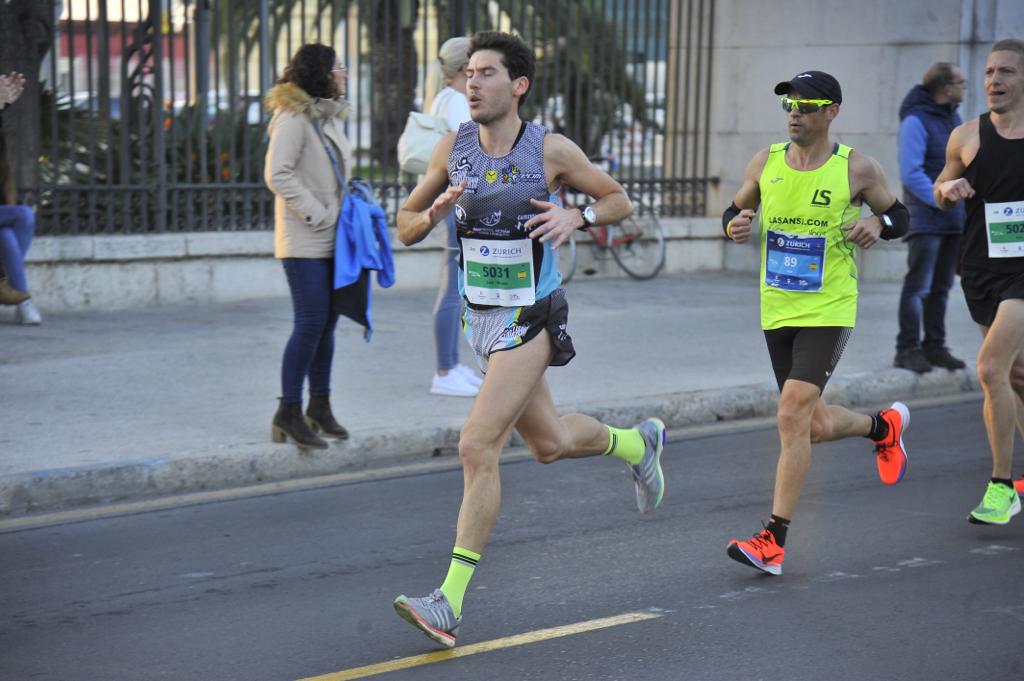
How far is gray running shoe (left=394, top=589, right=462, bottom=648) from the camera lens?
4660 mm

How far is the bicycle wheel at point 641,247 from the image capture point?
14914mm

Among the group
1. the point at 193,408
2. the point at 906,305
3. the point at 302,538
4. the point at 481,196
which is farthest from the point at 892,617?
the point at 906,305

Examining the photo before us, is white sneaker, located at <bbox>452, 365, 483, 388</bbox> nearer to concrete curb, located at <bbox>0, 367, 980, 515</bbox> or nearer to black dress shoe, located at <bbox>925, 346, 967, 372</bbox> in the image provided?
concrete curb, located at <bbox>0, 367, 980, 515</bbox>

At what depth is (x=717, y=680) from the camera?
4438 millimetres

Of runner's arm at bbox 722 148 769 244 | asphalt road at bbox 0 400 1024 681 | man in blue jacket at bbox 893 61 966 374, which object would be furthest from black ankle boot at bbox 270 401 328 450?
man in blue jacket at bbox 893 61 966 374

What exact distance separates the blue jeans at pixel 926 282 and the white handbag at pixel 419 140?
3.29 meters

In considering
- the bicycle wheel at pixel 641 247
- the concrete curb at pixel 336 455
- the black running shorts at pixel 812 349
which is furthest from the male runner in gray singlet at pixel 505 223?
the bicycle wheel at pixel 641 247

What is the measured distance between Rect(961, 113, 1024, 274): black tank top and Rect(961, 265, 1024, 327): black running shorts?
0.03m

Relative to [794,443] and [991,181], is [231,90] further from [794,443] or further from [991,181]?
[794,443]

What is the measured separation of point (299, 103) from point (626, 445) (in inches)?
104

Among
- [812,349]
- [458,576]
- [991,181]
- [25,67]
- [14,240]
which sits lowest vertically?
[458,576]

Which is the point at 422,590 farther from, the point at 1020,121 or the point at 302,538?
the point at 1020,121

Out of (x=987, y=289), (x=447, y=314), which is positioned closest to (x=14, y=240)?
(x=447, y=314)

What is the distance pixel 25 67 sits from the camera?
38.3 feet
